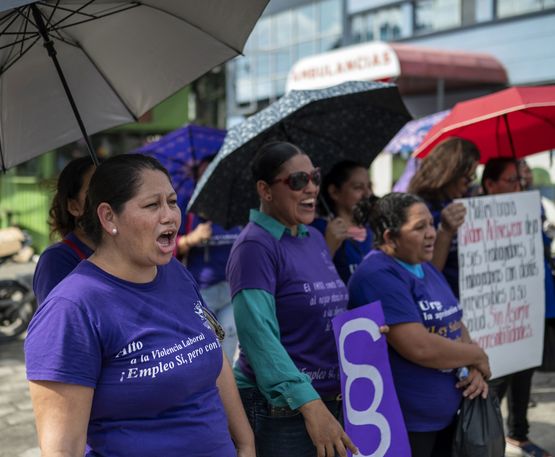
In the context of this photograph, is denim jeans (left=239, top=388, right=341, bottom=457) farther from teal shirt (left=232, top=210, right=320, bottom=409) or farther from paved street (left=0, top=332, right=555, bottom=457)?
paved street (left=0, top=332, right=555, bottom=457)

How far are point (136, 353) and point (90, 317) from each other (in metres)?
0.16

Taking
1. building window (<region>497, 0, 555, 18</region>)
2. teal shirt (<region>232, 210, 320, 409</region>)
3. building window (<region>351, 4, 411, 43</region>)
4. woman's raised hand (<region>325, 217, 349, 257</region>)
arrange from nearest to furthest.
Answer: teal shirt (<region>232, 210, 320, 409</region>) → woman's raised hand (<region>325, 217, 349, 257</region>) → building window (<region>497, 0, 555, 18</region>) → building window (<region>351, 4, 411, 43</region>)

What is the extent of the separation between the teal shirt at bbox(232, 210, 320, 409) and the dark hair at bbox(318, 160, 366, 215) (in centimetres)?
143

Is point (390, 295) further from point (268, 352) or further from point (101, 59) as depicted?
point (101, 59)

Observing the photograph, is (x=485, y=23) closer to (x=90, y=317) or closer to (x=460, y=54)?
(x=460, y=54)

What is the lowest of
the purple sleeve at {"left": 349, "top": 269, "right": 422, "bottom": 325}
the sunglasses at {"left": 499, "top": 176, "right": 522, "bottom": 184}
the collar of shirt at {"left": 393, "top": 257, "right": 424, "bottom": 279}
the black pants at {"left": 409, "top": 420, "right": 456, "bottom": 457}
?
the black pants at {"left": 409, "top": 420, "right": 456, "bottom": 457}

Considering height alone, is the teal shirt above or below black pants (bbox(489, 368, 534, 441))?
above

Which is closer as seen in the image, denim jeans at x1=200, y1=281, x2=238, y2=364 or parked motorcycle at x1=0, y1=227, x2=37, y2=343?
denim jeans at x1=200, y1=281, x2=238, y2=364

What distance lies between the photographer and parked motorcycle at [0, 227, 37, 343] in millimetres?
7711

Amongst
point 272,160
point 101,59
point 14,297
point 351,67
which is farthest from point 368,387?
point 351,67

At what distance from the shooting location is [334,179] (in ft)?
12.5

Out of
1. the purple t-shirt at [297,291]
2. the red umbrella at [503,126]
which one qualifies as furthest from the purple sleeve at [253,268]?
the red umbrella at [503,126]

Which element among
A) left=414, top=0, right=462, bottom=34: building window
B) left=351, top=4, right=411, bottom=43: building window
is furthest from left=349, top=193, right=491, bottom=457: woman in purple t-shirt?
left=351, top=4, right=411, bottom=43: building window

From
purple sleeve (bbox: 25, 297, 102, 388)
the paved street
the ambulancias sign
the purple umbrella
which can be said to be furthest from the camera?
the ambulancias sign
